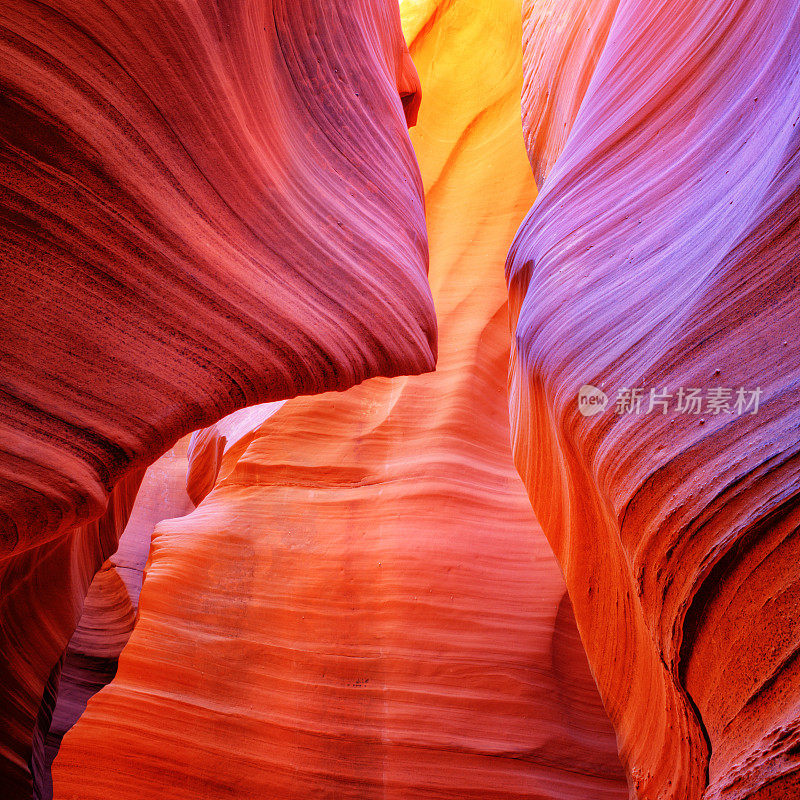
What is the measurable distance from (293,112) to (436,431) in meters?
1.46

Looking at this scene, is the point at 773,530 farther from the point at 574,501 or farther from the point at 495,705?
the point at 495,705

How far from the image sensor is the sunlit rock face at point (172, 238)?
89 cm

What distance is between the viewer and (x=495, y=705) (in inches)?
78.4

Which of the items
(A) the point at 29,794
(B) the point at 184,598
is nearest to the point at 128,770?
(B) the point at 184,598

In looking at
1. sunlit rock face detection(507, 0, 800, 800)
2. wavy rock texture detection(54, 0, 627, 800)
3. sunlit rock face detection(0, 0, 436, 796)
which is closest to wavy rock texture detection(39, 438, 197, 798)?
wavy rock texture detection(54, 0, 627, 800)

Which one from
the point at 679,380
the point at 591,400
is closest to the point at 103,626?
the point at 591,400

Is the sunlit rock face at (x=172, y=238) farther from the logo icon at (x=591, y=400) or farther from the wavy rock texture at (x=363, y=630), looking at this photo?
the wavy rock texture at (x=363, y=630)

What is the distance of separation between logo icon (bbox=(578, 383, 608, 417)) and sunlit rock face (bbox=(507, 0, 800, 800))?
1 centimetres

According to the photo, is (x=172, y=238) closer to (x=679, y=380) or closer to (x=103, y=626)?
(x=679, y=380)

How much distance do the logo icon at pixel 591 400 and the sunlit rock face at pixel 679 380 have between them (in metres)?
0.01

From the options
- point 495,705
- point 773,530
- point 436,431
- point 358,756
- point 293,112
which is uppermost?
point 293,112

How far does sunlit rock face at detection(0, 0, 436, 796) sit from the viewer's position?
886 mm

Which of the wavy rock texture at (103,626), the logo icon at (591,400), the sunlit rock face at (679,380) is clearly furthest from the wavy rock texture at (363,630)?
the logo icon at (591,400)

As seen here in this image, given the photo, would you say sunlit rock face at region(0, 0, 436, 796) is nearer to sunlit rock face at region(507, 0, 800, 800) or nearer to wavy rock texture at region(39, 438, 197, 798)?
sunlit rock face at region(507, 0, 800, 800)
